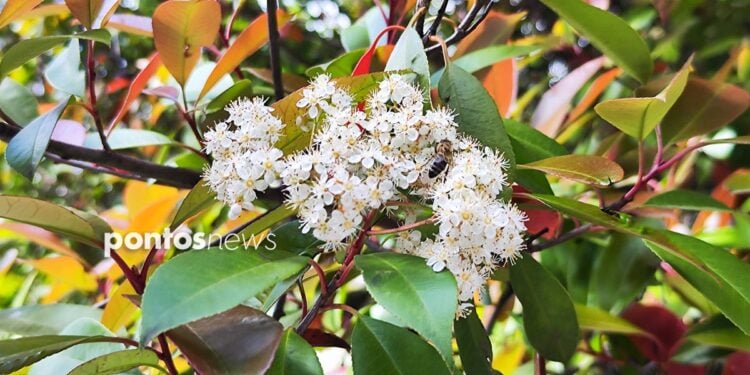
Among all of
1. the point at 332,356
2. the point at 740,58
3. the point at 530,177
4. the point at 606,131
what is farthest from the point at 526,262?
the point at 740,58

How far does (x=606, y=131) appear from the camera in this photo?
1.41m

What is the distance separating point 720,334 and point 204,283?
2.26 feet

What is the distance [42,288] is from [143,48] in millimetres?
913

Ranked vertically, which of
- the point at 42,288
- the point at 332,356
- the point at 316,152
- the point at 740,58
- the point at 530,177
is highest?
the point at 316,152

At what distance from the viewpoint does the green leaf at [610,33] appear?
761 millimetres

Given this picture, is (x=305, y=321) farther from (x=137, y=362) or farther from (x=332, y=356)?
(x=332, y=356)

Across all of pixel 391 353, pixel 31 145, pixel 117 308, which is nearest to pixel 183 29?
pixel 31 145

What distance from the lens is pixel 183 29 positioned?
0.75 m

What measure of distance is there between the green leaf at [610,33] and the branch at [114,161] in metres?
0.45

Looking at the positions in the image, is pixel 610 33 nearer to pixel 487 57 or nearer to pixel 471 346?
pixel 487 57

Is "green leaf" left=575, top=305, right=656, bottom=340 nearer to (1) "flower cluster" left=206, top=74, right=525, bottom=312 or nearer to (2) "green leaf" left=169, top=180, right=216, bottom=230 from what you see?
(1) "flower cluster" left=206, top=74, right=525, bottom=312

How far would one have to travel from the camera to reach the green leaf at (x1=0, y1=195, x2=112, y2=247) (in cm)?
62

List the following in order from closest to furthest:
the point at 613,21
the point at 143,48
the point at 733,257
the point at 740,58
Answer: the point at 733,257 → the point at 613,21 → the point at 740,58 → the point at 143,48

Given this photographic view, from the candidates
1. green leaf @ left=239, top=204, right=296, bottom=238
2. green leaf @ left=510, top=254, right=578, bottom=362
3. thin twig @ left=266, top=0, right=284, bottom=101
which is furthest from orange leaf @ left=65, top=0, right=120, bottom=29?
green leaf @ left=510, top=254, right=578, bottom=362
